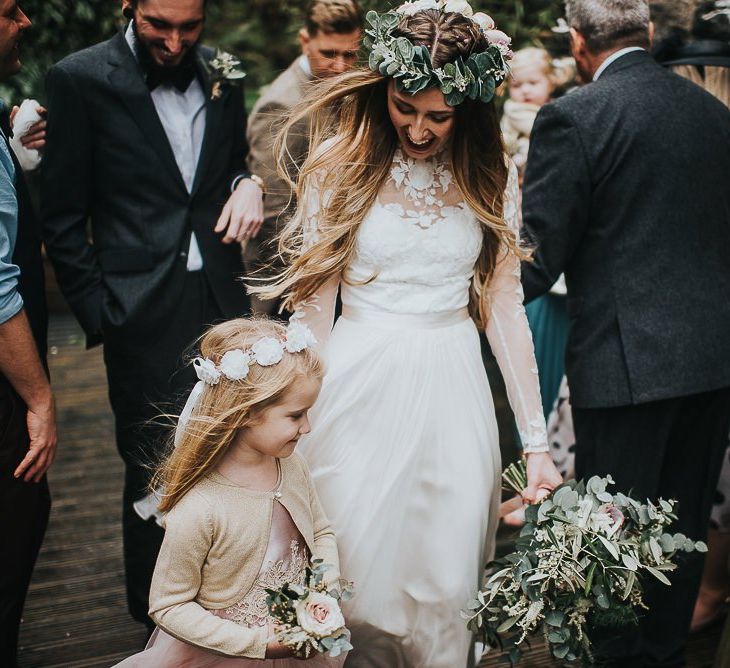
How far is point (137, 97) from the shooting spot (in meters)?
3.09

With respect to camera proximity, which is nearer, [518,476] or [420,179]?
[420,179]

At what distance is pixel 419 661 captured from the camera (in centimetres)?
265

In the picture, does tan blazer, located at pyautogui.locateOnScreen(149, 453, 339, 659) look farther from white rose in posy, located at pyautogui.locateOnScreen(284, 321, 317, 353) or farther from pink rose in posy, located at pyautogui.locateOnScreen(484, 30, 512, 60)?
pink rose in posy, located at pyautogui.locateOnScreen(484, 30, 512, 60)

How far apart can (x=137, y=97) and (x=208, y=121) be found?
0.92 ft

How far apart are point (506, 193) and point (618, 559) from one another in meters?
1.04

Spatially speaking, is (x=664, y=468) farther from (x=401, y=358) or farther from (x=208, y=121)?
(x=208, y=121)

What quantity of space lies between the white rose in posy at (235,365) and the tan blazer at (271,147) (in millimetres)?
1619

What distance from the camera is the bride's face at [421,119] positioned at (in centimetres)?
243

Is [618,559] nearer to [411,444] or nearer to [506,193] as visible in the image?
[411,444]

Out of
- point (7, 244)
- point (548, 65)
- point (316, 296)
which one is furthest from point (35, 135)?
point (548, 65)

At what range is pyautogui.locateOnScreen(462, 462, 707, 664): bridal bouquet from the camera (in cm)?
231

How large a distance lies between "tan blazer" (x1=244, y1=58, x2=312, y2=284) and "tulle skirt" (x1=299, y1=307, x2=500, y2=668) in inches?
52.7

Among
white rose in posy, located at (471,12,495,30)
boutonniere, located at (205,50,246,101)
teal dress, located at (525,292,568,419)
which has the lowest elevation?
teal dress, located at (525,292,568,419)

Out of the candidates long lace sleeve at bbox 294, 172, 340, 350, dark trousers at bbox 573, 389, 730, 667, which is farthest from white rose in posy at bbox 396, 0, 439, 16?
dark trousers at bbox 573, 389, 730, 667
